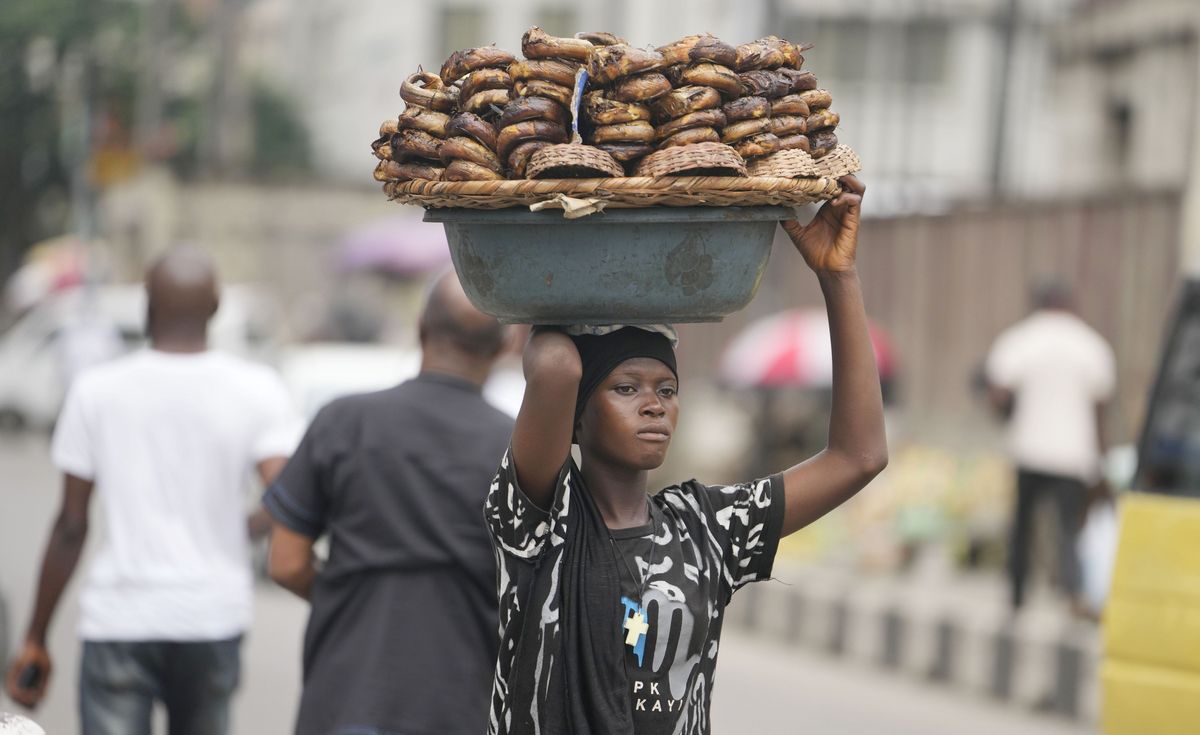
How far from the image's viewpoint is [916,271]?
1498 cm

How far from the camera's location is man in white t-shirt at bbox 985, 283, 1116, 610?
9.31 meters

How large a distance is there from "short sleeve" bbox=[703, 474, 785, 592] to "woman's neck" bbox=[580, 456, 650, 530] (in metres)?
0.16

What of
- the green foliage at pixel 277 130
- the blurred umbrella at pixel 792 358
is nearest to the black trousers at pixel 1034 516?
the blurred umbrella at pixel 792 358

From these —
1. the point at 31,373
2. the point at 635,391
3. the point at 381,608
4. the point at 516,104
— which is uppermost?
the point at 516,104

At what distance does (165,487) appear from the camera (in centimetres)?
435

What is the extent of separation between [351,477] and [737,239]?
4.42ft

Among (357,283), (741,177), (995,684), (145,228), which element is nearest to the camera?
(741,177)

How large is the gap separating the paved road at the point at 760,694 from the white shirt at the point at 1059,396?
1.39 metres

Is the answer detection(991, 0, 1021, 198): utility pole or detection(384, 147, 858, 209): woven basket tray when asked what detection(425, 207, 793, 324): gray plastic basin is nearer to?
detection(384, 147, 858, 209): woven basket tray

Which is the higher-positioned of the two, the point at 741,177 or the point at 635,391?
the point at 741,177

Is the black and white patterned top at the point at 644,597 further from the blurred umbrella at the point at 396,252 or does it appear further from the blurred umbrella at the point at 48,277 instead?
the blurred umbrella at the point at 48,277

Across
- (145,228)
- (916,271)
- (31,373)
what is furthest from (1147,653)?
(145,228)

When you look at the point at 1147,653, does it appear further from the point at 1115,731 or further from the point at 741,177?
the point at 741,177

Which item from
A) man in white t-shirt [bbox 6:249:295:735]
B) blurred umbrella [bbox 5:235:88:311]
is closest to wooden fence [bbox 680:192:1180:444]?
man in white t-shirt [bbox 6:249:295:735]
